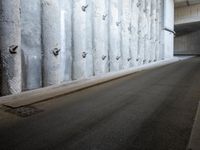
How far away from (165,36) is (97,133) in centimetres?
1615

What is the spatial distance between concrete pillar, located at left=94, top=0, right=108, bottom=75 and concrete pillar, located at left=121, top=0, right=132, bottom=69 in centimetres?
177

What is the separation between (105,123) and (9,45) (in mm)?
2840

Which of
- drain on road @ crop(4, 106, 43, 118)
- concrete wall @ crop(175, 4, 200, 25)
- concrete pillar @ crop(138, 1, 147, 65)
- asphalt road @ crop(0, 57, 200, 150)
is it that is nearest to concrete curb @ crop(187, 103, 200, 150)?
asphalt road @ crop(0, 57, 200, 150)

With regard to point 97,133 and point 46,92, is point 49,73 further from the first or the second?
point 97,133

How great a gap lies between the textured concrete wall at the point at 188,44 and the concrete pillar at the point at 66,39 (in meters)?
24.9

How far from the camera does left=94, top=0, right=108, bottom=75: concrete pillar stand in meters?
8.11

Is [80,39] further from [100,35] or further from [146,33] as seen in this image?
[146,33]

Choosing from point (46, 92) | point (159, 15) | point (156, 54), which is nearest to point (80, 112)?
point (46, 92)

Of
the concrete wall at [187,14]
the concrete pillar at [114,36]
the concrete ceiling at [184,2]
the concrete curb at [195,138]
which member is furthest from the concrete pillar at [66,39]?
the concrete wall at [187,14]

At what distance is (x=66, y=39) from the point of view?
22.0ft

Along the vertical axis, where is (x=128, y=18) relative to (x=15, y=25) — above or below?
above

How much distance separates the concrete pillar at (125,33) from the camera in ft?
34.4

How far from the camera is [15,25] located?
186 inches

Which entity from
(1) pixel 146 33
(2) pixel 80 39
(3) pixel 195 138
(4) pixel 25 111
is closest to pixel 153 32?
(1) pixel 146 33
